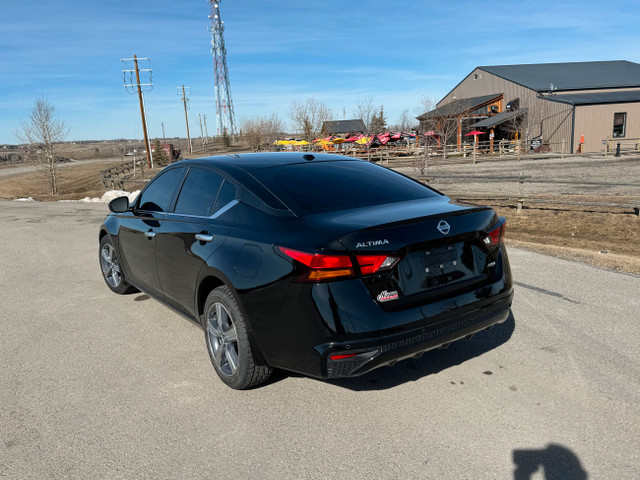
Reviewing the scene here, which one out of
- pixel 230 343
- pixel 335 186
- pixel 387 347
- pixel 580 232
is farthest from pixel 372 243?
pixel 580 232

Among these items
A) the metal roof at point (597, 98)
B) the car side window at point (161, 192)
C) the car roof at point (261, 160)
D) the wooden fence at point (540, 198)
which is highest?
the metal roof at point (597, 98)

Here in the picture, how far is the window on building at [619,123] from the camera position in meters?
41.7

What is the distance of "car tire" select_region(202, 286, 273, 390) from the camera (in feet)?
11.1

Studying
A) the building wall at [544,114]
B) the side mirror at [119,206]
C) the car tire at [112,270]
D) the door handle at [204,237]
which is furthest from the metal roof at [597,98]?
the door handle at [204,237]

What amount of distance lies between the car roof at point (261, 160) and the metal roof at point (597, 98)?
41.7 m

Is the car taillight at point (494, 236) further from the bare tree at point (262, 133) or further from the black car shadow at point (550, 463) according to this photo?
the bare tree at point (262, 133)

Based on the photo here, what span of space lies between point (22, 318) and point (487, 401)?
4.72 m

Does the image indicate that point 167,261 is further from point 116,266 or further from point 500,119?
point 500,119

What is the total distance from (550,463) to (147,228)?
3739mm

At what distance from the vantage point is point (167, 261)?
4312 millimetres

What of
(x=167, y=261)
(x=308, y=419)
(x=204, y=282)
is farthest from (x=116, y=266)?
(x=308, y=419)

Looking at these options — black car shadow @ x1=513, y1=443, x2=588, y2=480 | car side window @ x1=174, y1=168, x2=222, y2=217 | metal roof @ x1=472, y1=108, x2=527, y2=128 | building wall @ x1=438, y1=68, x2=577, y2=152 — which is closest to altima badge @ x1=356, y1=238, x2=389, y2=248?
black car shadow @ x1=513, y1=443, x2=588, y2=480

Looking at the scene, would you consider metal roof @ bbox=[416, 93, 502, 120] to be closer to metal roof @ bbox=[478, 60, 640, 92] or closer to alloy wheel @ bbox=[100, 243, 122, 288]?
metal roof @ bbox=[478, 60, 640, 92]

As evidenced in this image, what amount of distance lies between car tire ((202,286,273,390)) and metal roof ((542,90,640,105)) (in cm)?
4311
